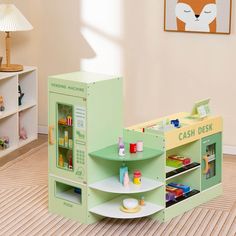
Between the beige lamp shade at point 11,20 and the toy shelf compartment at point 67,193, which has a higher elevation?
the beige lamp shade at point 11,20

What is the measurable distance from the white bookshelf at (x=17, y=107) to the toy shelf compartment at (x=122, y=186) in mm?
1489

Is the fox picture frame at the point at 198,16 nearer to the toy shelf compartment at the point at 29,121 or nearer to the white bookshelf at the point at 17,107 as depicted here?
the white bookshelf at the point at 17,107

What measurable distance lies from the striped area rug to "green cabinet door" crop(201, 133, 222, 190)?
0.12m

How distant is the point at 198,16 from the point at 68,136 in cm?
166

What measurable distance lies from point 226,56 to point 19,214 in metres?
1.94

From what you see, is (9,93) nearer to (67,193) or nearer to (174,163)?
(67,193)

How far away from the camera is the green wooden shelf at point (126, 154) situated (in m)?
3.28

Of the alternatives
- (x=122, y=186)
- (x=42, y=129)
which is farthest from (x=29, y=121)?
(x=122, y=186)

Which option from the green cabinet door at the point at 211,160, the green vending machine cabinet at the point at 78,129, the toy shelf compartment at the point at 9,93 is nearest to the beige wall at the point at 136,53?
the toy shelf compartment at the point at 9,93

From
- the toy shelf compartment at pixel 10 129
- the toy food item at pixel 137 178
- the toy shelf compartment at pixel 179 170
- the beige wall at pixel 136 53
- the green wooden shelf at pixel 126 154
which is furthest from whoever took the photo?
the toy shelf compartment at pixel 10 129

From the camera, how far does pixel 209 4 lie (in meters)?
4.55

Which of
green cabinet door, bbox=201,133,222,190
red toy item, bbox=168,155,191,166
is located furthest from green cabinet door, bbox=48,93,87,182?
green cabinet door, bbox=201,133,222,190

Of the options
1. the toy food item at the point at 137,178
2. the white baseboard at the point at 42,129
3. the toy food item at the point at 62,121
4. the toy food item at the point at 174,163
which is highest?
the toy food item at the point at 62,121

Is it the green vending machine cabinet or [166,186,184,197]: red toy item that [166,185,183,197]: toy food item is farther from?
the green vending machine cabinet
